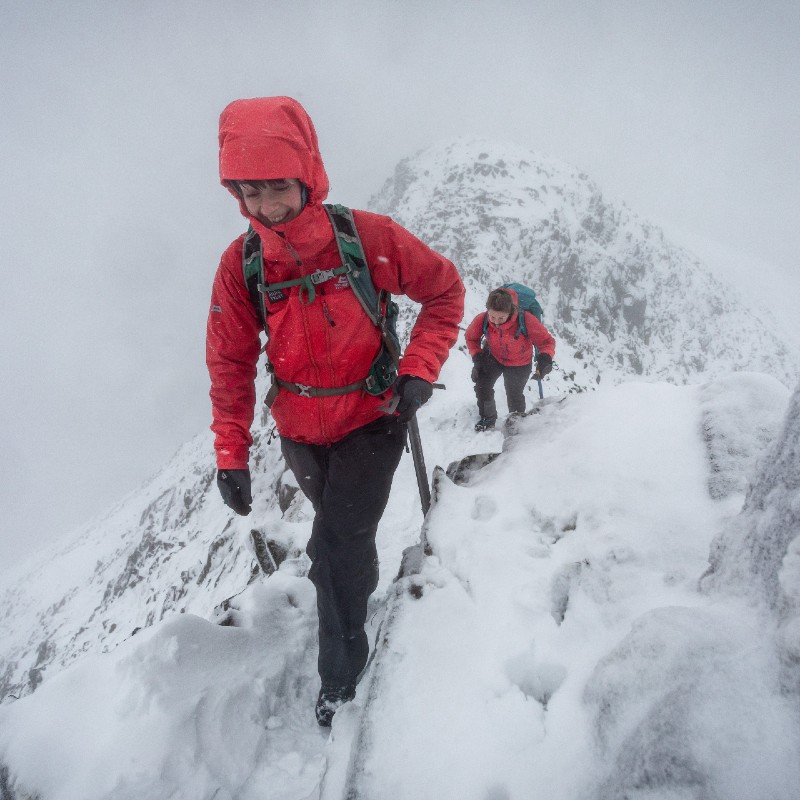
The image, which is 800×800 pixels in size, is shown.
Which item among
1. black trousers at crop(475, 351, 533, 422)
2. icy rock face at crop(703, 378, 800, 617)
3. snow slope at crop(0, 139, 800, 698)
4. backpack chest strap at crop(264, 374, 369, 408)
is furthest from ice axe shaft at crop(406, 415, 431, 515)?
snow slope at crop(0, 139, 800, 698)

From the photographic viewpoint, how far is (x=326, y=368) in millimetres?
2834

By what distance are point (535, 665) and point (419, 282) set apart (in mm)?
2497

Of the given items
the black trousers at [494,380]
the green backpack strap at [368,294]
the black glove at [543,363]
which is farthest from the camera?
the black trousers at [494,380]

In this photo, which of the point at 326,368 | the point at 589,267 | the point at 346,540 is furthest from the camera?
the point at 589,267

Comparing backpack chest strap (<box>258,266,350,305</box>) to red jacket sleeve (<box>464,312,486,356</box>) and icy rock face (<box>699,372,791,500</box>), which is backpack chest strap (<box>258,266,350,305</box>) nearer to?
icy rock face (<box>699,372,791,500</box>)

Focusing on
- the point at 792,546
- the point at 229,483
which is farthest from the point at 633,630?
the point at 229,483

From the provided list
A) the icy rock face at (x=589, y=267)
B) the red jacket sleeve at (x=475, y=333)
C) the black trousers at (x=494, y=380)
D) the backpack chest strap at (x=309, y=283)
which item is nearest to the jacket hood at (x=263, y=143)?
the backpack chest strap at (x=309, y=283)

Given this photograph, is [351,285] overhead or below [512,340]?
overhead

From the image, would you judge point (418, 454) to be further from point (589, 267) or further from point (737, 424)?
point (589, 267)

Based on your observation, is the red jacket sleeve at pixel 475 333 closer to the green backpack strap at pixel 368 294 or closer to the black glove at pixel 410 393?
the green backpack strap at pixel 368 294

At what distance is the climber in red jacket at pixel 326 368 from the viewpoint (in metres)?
2.68

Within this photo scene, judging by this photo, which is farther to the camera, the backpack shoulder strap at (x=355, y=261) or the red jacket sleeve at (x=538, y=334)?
the red jacket sleeve at (x=538, y=334)

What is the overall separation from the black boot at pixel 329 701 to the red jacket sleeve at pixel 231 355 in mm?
1723

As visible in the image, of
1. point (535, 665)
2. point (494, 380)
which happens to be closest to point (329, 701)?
point (535, 665)
